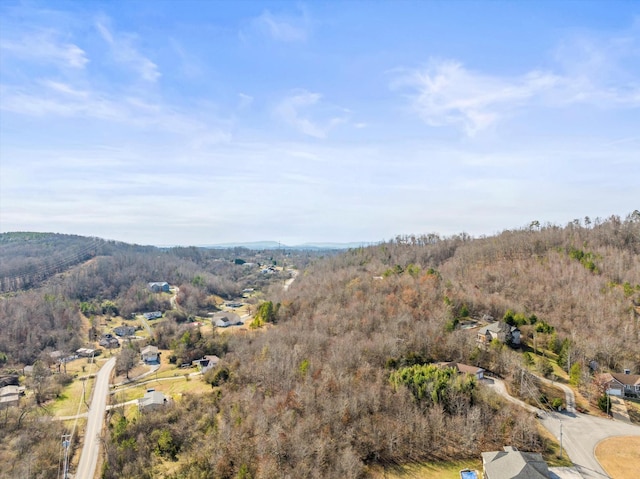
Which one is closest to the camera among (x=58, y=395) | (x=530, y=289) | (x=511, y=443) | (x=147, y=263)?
(x=511, y=443)

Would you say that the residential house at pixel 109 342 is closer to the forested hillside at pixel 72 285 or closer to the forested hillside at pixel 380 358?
the forested hillside at pixel 72 285

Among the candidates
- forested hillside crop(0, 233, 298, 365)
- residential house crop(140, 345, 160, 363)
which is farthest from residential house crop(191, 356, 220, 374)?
forested hillside crop(0, 233, 298, 365)

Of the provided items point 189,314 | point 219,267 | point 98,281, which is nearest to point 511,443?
point 189,314

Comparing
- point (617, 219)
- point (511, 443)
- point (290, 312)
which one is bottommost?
point (511, 443)

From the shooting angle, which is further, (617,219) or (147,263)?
(147,263)

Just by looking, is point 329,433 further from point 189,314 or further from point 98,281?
point 98,281

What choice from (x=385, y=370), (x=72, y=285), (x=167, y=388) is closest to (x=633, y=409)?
(x=385, y=370)

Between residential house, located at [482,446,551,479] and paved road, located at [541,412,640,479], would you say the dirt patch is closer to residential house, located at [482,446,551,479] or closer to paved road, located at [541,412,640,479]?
paved road, located at [541,412,640,479]
